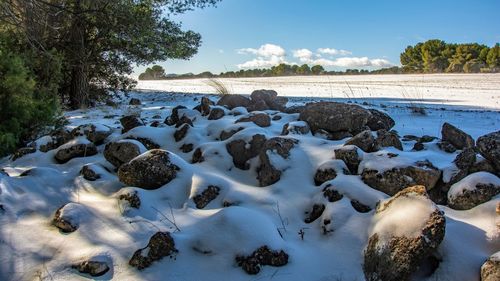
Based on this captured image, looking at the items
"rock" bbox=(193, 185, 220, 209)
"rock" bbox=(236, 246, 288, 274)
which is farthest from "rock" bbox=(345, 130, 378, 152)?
"rock" bbox=(236, 246, 288, 274)

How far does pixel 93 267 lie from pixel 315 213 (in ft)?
5.78

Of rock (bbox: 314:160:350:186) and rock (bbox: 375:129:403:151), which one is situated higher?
rock (bbox: 375:129:403:151)

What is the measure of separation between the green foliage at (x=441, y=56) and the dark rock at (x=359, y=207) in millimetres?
31663

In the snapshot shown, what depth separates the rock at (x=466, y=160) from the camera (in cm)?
356

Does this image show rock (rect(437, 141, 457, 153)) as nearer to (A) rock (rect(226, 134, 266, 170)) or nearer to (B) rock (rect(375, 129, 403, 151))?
(B) rock (rect(375, 129, 403, 151))

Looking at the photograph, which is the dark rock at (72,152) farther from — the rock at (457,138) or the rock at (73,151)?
the rock at (457,138)

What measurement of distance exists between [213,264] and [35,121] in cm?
453

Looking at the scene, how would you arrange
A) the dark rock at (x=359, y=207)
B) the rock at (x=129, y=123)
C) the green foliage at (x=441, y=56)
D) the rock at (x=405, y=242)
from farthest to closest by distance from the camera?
the green foliage at (x=441, y=56)
the rock at (x=129, y=123)
the dark rock at (x=359, y=207)
the rock at (x=405, y=242)

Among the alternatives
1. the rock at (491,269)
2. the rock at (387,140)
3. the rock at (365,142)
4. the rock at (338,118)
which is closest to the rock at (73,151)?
the rock at (338,118)

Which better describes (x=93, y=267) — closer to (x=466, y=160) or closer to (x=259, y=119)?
(x=259, y=119)

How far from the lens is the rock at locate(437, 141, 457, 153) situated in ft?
13.7

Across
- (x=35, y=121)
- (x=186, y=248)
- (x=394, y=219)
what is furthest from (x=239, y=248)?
(x=35, y=121)

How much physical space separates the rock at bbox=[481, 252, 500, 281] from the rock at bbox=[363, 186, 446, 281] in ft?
0.96

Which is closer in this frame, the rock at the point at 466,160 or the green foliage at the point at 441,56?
the rock at the point at 466,160
